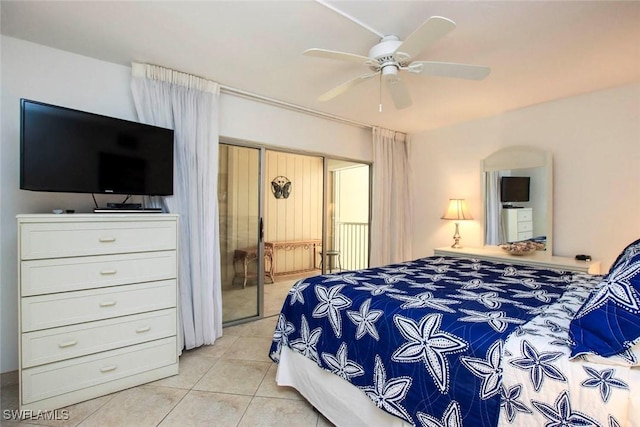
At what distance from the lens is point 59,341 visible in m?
1.84

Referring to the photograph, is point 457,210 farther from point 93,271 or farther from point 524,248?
point 93,271

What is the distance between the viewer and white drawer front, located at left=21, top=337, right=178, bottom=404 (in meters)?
1.77

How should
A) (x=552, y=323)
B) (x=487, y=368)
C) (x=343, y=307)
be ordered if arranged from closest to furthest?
(x=487, y=368), (x=552, y=323), (x=343, y=307)

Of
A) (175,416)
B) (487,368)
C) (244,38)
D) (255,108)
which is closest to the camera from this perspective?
(487,368)

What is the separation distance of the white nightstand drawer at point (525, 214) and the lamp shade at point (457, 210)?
53 centimetres

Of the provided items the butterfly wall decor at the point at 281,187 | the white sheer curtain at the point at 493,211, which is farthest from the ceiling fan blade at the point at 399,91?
the butterfly wall decor at the point at 281,187

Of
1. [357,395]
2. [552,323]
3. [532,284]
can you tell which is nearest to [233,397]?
[357,395]

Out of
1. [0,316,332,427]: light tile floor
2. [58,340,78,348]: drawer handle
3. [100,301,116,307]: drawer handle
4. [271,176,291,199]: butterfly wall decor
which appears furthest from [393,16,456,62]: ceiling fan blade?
[271,176,291,199]: butterfly wall decor

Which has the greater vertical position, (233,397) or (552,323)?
(552,323)

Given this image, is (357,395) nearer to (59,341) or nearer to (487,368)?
(487,368)

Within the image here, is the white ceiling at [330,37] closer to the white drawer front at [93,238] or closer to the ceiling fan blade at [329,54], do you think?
the ceiling fan blade at [329,54]

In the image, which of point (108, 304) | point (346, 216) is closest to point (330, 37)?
point (108, 304)

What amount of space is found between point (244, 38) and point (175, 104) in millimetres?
924

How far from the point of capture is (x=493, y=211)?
3.64 metres
